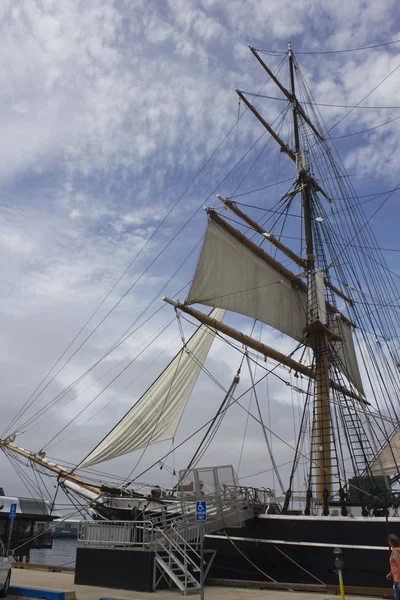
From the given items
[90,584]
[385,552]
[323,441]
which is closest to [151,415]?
[323,441]

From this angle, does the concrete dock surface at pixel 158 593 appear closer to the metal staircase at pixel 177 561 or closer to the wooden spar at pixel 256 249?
the metal staircase at pixel 177 561

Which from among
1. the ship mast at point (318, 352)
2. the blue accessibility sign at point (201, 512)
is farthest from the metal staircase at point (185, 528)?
the blue accessibility sign at point (201, 512)

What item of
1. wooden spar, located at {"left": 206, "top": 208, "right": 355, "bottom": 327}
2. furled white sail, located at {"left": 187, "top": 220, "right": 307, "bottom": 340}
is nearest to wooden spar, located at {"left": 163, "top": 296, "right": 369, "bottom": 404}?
furled white sail, located at {"left": 187, "top": 220, "right": 307, "bottom": 340}

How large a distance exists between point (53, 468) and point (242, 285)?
1135 cm

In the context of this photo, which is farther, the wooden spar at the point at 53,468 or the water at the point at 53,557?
the water at the point at 53,557

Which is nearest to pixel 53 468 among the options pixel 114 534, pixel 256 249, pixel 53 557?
pixel 114 534

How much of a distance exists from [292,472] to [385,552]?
4918 millimetres

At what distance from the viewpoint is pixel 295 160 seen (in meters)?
28.7

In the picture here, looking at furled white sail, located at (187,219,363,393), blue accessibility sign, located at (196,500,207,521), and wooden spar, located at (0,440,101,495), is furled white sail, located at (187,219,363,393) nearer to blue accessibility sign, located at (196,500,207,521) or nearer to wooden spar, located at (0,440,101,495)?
wooden spar, located at (0,440,101,495)

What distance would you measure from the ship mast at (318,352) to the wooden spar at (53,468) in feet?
25.6

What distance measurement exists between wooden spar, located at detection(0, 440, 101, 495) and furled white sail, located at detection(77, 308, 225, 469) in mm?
742

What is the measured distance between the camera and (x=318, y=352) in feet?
69.2

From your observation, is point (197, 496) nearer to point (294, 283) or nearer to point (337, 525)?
point (337, 525)

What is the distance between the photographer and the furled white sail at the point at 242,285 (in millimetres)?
23234
